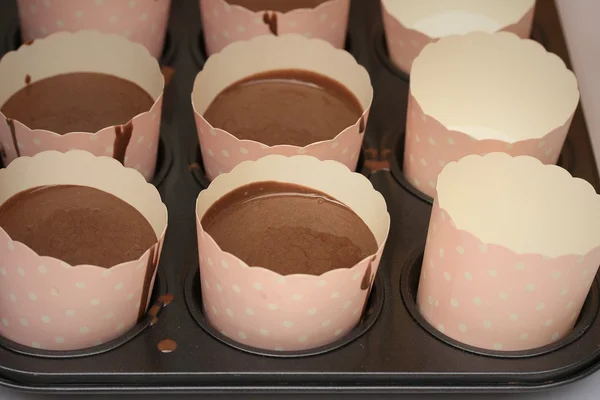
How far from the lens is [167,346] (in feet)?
4.77

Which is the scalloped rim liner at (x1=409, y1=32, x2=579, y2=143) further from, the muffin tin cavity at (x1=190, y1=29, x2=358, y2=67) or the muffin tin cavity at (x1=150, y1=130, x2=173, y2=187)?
the muffin tin cavity at (x1=150, y1=130, x2=173, y2=187)

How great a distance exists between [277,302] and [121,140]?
401 millimetres

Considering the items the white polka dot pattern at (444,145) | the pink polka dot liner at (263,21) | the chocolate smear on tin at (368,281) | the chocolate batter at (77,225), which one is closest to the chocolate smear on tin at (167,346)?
the chocolate batter at (77,225)

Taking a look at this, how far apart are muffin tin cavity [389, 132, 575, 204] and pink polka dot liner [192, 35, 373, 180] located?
0.08 metres

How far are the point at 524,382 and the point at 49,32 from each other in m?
0.99

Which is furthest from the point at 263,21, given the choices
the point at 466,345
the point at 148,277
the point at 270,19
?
the point at 466,345

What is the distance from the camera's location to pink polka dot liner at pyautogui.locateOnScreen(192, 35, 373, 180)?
5.32 ft

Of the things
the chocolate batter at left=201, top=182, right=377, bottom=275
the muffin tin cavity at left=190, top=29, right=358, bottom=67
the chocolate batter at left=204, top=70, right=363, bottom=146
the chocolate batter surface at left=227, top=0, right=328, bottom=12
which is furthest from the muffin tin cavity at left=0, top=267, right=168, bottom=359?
the chocolate batter surface at left=227, top=0, right=328, bottom=12

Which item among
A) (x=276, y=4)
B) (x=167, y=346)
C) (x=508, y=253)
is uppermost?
(x=508, y=253)

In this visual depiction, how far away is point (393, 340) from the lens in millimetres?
1482

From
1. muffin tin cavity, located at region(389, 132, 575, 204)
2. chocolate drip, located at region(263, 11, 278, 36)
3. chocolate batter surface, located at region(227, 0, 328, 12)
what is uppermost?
chocolate drip, located at region(263, 11, 278, 36)

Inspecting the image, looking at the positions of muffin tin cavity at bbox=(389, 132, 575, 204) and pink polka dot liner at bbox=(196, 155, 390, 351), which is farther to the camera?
muffin tin cavity at bbox=(389, 132, 575, 204)

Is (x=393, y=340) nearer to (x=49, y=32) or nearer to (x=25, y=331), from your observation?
(x=25, y=331)

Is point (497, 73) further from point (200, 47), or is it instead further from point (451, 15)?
point (200, 47)
